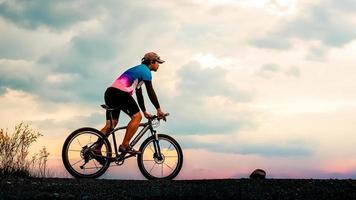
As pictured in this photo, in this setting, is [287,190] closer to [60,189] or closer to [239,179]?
[239,179]

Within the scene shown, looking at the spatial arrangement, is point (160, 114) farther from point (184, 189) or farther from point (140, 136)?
point (184, 189)

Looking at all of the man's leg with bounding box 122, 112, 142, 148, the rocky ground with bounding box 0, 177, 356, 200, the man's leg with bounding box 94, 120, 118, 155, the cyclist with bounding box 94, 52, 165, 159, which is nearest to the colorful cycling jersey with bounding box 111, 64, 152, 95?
the cyclist with bounding box 94, 52, 165, 159

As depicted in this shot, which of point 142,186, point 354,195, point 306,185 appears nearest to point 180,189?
point 142,186

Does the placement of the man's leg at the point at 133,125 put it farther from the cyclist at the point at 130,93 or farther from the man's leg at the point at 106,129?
the man's leg at the point at 106,129

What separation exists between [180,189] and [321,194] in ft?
6.76

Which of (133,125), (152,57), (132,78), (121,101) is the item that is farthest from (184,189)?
(152,57)

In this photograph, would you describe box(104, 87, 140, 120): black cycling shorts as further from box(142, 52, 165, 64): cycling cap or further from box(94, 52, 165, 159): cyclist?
box(142, 52, 165, 64): cycling cap

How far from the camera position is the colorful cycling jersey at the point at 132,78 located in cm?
1099

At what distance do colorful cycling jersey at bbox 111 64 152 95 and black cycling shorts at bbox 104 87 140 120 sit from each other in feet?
0.31

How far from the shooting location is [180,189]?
8.83 meters

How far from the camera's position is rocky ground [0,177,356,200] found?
27.1 ft

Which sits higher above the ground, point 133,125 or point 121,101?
point 121,101

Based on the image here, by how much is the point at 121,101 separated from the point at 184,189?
9.17ft

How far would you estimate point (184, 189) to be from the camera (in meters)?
8.83
